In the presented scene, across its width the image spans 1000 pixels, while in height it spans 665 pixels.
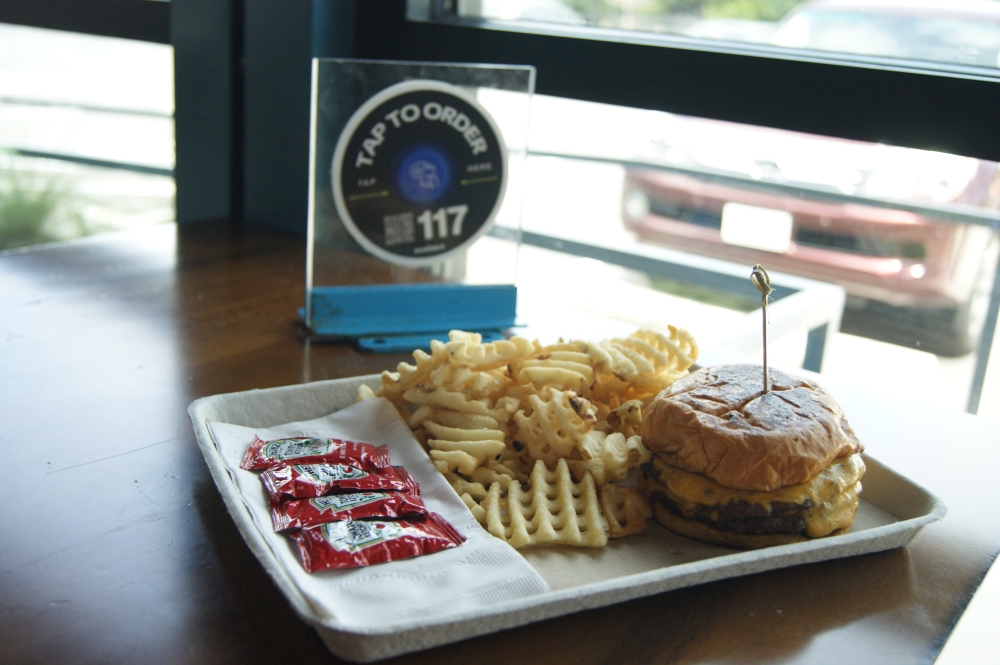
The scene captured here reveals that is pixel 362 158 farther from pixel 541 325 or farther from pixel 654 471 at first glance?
pixel 654 471

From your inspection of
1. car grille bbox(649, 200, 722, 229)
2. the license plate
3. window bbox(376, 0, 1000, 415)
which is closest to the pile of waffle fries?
window bbox(376, 0, 1000, 415)

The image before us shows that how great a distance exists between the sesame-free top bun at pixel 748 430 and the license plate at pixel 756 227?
2.21 m

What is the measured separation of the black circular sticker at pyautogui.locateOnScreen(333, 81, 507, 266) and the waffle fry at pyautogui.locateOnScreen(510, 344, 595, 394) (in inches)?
20.8

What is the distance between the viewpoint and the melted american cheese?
1031mm

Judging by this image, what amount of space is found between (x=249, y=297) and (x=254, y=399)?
0.73m

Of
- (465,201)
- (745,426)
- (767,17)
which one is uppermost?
(767,17)

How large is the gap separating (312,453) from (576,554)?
35 centimetres

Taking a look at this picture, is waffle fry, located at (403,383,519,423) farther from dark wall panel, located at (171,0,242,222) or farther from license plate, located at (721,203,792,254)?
license plate, located at (721,203,792,254)

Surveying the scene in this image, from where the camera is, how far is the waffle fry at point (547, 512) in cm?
102

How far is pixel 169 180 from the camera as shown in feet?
14.9

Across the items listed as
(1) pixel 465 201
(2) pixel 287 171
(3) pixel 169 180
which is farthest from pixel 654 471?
(3) pixel 169 180

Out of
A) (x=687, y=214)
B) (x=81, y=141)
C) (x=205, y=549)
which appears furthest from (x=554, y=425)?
(x=81, y=141)

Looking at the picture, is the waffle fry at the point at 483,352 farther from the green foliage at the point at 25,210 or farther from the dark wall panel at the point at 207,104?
the green foliage at the point at 25,210

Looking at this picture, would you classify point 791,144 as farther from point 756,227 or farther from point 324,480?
point 324,480
